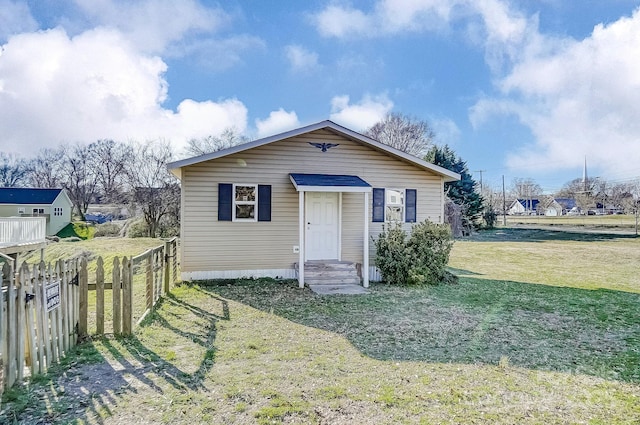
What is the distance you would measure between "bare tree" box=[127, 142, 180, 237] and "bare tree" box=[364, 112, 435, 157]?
58.6 feet

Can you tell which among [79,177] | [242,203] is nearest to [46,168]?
[79,177]

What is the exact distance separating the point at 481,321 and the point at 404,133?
3064cm

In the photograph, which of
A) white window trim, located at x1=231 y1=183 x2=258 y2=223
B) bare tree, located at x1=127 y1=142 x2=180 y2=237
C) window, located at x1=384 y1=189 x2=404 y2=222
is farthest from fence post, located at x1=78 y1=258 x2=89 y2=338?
bare tree, located at x1=127 y1=142 x2=180 y2=237

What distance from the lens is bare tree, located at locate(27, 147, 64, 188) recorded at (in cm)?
4156

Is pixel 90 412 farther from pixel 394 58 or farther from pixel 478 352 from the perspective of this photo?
pixel 394 58

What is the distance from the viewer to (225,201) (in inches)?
367

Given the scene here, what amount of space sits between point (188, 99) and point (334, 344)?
20.0 metres

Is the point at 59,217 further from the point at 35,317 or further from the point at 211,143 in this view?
the point at 35,317

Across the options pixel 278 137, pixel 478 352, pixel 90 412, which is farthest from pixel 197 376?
pixel 278 137

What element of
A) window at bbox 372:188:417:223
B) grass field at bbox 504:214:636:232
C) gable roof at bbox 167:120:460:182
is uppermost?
gable roof at bbox 167:120:460:182

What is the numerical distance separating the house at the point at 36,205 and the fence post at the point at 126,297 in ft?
116

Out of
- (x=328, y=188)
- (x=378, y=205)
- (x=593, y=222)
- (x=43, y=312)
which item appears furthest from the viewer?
(x=593, y=222)

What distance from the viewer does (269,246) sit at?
9.68 meters

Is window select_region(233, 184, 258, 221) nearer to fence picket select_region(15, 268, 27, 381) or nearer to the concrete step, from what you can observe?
the concrete step
